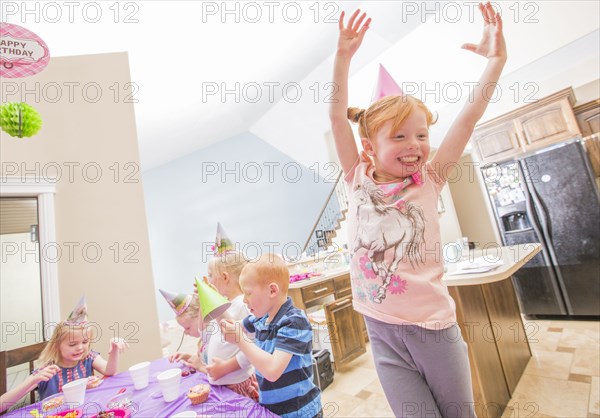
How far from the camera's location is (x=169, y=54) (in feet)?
13.1

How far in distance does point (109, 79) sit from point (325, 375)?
11.0ft

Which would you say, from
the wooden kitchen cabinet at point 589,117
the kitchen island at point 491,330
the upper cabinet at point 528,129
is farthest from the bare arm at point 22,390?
the wooden kitchen cabinet at point 589,117

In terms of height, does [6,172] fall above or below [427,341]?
above

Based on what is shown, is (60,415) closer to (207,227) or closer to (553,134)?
(553,134)

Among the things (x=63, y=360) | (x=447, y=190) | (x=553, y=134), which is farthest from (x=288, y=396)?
(x=447, y=190)

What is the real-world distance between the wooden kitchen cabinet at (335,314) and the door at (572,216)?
2283 millimetres

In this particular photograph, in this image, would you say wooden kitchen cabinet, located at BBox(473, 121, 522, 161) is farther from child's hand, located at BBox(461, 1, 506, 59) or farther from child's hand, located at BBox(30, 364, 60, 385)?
child's hand, located at BBox(30, 364, 60, 385)

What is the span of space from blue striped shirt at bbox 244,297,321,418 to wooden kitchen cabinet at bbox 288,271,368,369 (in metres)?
1.71

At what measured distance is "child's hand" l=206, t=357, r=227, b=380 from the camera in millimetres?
928

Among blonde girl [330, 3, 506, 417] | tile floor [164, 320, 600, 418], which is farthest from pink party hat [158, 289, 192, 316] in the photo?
tile floor [164, 320, 600, 418]

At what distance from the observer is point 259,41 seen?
4.32 metres

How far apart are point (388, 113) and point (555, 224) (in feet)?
11.7

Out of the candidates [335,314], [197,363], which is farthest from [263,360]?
[335,314]

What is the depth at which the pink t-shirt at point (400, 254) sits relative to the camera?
72 cm
